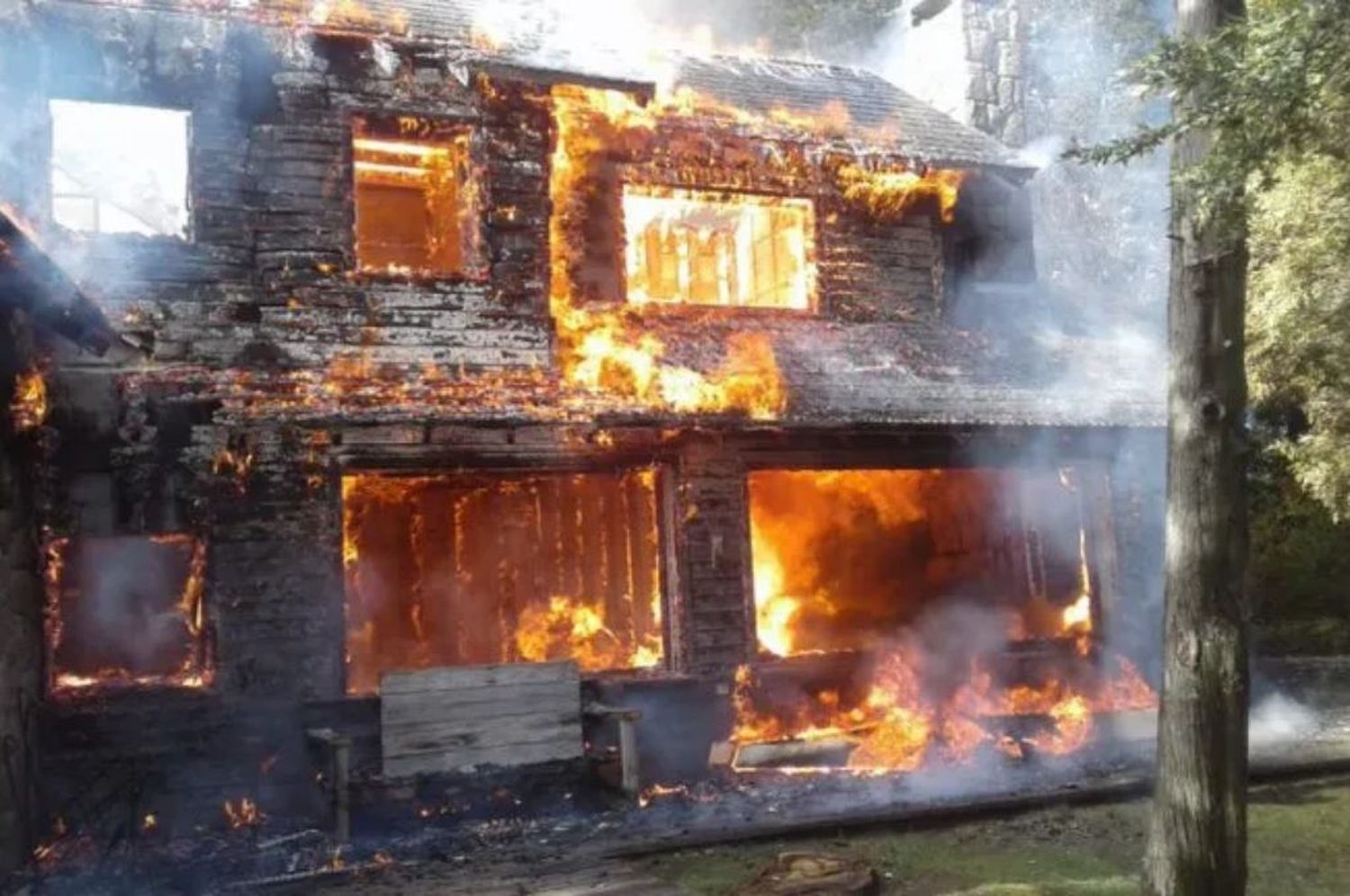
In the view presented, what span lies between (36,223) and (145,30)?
2.44 metres

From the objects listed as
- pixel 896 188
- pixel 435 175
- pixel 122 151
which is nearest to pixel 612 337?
pixel 435 175

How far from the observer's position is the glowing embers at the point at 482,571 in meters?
15.6

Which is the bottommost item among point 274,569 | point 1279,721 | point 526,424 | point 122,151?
point 1279,721

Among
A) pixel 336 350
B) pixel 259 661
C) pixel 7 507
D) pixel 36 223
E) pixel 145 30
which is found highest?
pixel 145 30

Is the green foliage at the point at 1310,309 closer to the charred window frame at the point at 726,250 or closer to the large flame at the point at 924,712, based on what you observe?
the large flame at the point at 924,712

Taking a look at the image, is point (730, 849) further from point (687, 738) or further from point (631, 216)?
point (631, 216)

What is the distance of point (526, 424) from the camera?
11805 millimetres

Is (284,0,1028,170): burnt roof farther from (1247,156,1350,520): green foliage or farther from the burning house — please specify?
(1247,156,1350,520): green foliage

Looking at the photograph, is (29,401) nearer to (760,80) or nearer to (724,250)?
(724,250)

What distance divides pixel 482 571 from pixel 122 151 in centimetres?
715

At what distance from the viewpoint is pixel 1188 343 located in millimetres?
6496

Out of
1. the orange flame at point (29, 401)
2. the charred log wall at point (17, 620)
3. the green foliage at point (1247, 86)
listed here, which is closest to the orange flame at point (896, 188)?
the green foliage at point (1247, 86)

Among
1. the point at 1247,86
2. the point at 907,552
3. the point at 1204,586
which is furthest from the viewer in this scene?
the point at 907,552

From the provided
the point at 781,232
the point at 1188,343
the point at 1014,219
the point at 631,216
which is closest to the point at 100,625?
the point at 631,216
